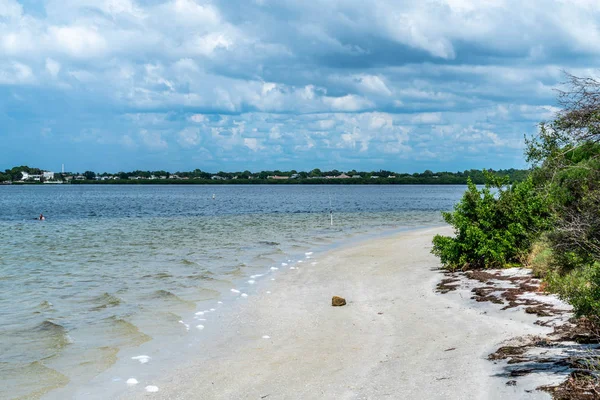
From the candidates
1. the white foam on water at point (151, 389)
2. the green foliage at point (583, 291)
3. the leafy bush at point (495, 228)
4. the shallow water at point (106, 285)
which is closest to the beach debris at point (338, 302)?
the shallow water at point (106, 285)

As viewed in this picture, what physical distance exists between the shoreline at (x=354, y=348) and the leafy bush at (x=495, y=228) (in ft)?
5.04

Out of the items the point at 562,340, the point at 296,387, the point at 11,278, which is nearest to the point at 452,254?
the point at 562,340

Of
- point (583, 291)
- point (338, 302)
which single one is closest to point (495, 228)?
point (338, 302)

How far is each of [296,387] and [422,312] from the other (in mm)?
5251

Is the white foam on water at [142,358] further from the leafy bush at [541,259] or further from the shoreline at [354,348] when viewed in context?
the leafy bush at [541,259]

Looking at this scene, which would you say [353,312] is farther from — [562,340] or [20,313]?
[20,313]

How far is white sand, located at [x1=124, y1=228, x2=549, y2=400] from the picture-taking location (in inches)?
328

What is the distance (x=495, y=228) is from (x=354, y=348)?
9.33 m

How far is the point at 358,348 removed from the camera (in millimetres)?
10766

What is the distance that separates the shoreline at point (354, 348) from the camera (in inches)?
332

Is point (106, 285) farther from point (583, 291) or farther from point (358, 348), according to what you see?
point (583, 291)

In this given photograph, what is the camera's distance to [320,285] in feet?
60.4

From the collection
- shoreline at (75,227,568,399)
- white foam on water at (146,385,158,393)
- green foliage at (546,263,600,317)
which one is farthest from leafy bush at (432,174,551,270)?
white foam on water at (146,385,158,393)

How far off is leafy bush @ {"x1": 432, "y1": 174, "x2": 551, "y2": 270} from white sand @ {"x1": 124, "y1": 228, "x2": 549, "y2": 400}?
4.35ft
